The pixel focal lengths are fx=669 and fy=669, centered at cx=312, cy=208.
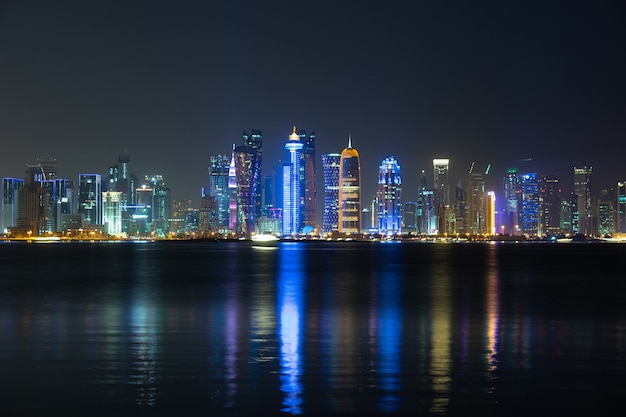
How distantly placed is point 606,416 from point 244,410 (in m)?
7.40

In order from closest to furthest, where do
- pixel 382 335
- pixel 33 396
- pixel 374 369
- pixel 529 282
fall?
pixel 33 396, pixel 374 369, pixel 382 335, pixel 529 282

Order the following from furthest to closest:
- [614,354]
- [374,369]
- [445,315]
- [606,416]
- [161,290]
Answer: [161,290] < [445,315] < [614,354] < [374,369] < [606,416]

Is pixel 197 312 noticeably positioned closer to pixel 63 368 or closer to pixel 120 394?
pixel 63 368

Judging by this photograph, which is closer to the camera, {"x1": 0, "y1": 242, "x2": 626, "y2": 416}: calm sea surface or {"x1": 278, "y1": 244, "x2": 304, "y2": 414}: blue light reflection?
{"x1": 0, "y1": 242, "x2": 626, "y2": 416}: calm sea surface

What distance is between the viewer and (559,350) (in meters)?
22.6

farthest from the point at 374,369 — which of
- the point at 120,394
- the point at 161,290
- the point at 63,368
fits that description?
the point at 161,290

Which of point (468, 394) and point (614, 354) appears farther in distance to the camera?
point (614, 354)

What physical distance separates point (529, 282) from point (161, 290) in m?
33.6

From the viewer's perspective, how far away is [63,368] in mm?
18516

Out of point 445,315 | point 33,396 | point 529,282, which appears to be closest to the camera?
point 33,396

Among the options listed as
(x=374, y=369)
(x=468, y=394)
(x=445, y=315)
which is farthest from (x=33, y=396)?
(x=445, y=315)

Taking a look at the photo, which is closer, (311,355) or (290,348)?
(311,355)

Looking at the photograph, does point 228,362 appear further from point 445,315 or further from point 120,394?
point 445,315

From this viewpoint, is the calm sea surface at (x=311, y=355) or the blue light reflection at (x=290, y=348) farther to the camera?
the blue light reflection at (x=290, y=348)
